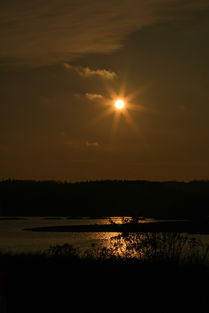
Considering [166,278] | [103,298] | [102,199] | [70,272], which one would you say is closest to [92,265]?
[70,272]

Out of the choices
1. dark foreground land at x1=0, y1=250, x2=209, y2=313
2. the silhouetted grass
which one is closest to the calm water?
the silhouetted grass

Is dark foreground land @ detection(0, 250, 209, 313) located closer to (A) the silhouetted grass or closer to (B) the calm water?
(A) the silhouetted grass

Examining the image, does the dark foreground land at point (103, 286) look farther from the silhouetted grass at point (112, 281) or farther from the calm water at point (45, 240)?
the calm water at point (45, 240)

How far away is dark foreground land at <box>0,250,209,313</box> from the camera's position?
14203mm

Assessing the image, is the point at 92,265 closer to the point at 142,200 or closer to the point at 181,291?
the point at 181,291

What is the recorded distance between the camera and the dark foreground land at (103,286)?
14.2 meters

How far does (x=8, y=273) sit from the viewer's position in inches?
683

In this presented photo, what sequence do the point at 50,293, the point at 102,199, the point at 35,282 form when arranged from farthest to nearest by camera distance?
the point at 102,199 < the point at 35,282 < the point at 50,293

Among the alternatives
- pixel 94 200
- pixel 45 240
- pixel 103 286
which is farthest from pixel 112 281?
pixel 94 200

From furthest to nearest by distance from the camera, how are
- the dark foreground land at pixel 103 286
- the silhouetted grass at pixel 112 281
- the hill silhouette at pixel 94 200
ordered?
the hill silhouette at pixel 94 200 → the silhouetted grass at pixel 112 281 → the dark foreground land at pixel 103 286

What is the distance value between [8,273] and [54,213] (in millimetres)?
164232

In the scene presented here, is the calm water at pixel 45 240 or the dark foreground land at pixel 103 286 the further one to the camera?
the calm water at pixel 45 240

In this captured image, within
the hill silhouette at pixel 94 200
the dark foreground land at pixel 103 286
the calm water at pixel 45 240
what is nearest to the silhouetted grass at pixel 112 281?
the dark foreground land at pixel 103 286

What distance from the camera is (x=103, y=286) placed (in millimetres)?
16219
